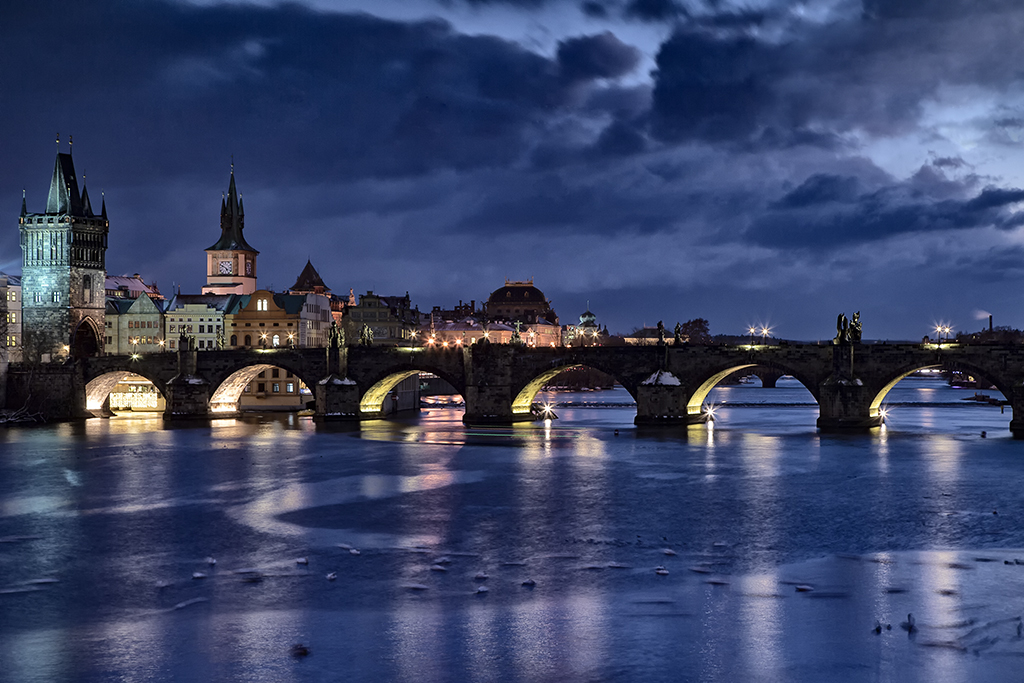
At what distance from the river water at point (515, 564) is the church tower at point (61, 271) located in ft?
132

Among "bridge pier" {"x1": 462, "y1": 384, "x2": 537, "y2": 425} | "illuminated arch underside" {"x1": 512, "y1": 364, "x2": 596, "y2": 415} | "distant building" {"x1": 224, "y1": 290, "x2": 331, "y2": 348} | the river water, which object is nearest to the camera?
the river water

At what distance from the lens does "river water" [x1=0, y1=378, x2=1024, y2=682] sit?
22875 millimetres

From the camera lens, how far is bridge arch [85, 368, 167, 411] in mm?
97375

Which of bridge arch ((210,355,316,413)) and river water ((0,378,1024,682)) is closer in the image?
river water ((0,378,1024,682))

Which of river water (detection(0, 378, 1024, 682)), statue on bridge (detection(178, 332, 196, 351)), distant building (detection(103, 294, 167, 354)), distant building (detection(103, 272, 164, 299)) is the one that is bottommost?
river water (detection(0, 378, 1024, 682))

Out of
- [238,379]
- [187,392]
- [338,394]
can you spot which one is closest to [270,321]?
[238,379]

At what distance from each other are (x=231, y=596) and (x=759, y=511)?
22.5 meters

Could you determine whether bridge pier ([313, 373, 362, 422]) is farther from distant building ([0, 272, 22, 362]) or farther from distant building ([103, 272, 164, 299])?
distant building ([103, 272, 164, 299])

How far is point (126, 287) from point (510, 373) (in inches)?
3239

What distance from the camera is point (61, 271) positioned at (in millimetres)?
104438

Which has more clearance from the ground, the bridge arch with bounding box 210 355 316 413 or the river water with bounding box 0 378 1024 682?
the bridge arch with bounding box 210 355 316 413

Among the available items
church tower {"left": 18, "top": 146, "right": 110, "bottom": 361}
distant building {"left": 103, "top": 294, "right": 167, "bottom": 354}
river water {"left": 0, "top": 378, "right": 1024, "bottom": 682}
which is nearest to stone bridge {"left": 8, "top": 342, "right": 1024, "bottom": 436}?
church tower {"left": 18, "top": 146, "right": 110, "bottom": 361}

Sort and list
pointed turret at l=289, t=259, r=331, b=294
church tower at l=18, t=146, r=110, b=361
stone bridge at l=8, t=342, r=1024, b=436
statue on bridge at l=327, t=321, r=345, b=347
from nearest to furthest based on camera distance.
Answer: stone bridge at l=8, t=342, r=1024, b=436
statue on bridge at l=327, t=321, r=345, b=347
church tower at l=18, t=146, r=110, b=361
pointed turret at l=289, t=259, r=331, b=294

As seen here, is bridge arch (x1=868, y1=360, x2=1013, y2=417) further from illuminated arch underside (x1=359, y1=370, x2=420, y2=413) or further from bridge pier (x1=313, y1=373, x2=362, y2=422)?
bridge pier (x1=313, y1=373, x2=362, y2=422)
